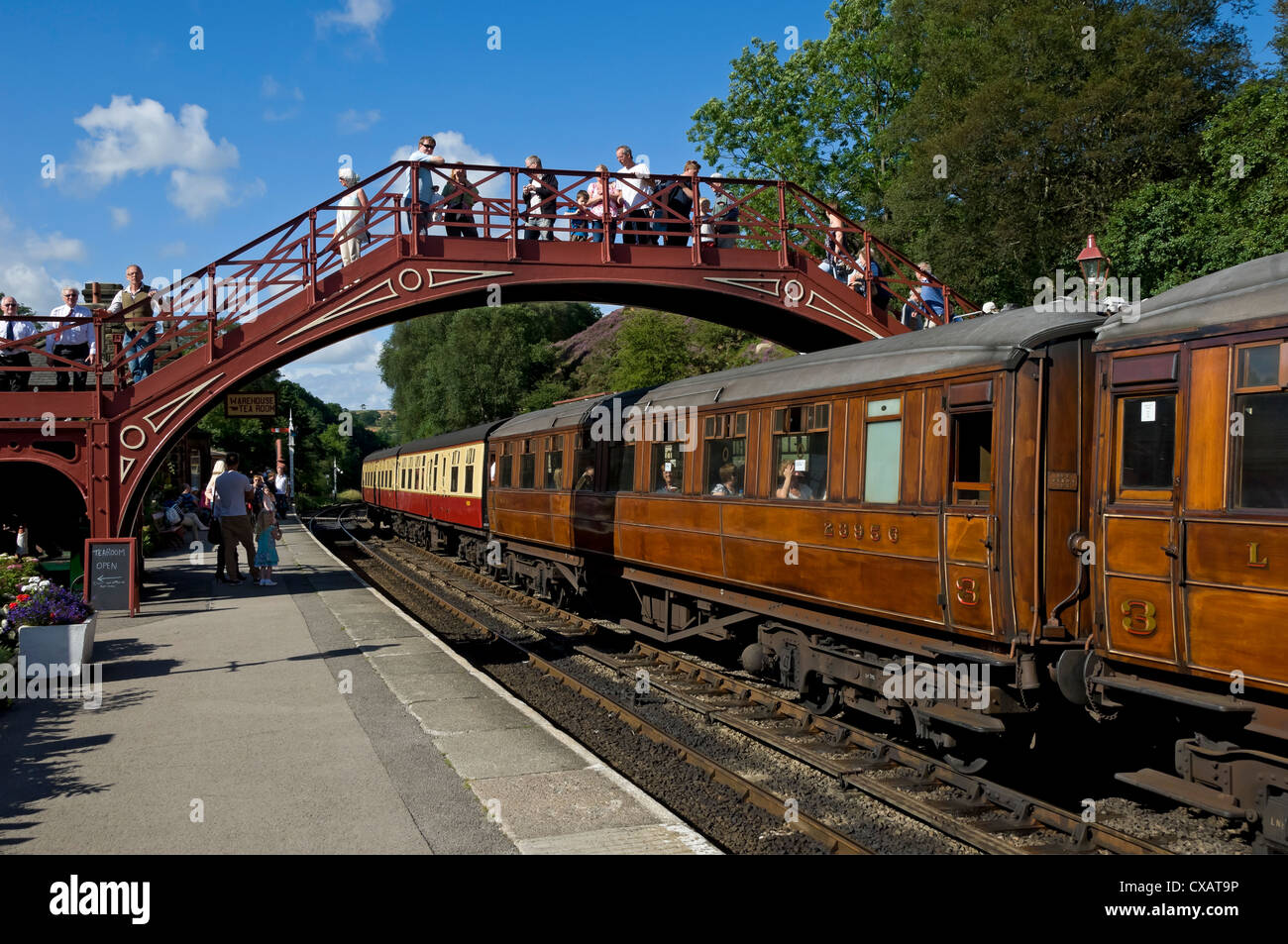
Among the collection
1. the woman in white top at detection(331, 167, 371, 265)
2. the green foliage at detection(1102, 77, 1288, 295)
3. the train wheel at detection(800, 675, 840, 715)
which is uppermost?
the green foliage at detection(1102, 77, 1288, 295)

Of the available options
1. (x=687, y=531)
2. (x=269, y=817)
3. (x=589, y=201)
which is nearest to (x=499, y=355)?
(x=589, y=201)

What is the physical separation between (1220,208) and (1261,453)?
1010 inches

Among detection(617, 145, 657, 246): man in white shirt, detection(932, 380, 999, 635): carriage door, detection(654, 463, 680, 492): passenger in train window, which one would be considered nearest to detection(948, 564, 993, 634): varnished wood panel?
detection(932, 380, 999, 635): carriage door

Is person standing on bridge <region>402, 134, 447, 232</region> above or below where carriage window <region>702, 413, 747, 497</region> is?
above

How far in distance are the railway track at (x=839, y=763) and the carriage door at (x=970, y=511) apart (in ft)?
3.92

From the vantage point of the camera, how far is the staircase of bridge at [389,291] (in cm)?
1495

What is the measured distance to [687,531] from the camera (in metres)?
11.0

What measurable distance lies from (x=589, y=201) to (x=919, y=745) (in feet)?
37.6

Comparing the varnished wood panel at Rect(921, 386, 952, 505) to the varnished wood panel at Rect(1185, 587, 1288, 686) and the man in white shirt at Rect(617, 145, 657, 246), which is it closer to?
the varnished wood panel at Rect(1185, 587, 1288, 686)

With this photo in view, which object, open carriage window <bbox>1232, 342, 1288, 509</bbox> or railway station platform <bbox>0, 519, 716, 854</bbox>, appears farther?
railway station platform <bbox>0, 519, 716, 854</bbox>

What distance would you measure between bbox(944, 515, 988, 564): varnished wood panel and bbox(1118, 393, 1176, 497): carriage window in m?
1.00

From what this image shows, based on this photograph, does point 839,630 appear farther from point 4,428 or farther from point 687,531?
point 4,428

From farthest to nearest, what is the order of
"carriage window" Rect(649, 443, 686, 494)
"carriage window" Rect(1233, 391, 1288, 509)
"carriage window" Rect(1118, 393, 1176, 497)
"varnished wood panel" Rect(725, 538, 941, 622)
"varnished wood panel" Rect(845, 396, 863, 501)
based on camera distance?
"carriage window" Rect(649, 443, 686, 494), "varnished wood panel" Rect(845, 396, 863, 501), "varnished wood panel" Rect(725, 538, 941, 622), "carriage window" Rect(1118, 393, 1176, 497), "carriage window" Rect(1233, 391, 1288, 509)

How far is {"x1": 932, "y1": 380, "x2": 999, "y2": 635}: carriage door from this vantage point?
22.1ft
